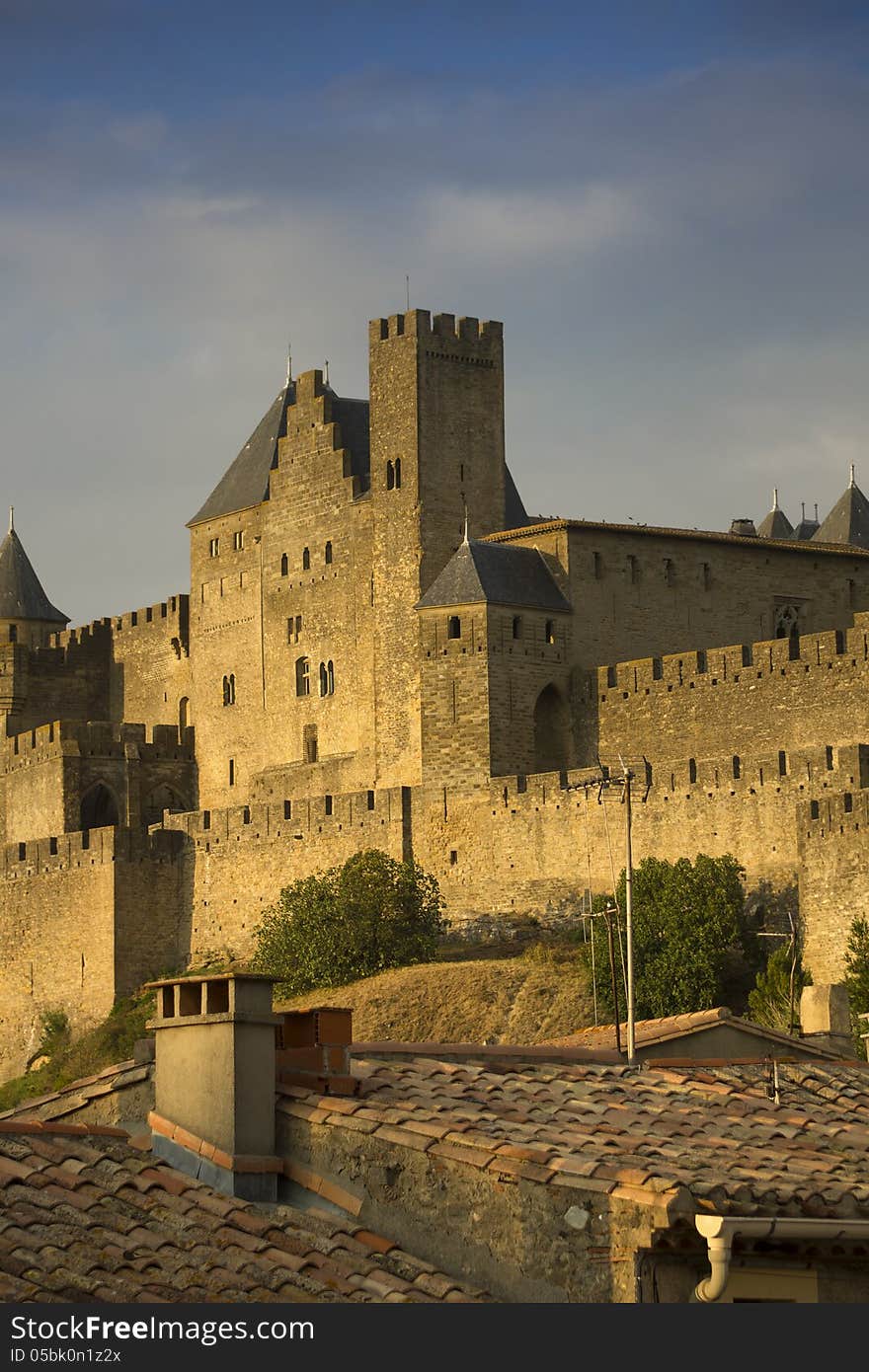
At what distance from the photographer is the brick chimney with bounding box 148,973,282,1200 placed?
15641mm

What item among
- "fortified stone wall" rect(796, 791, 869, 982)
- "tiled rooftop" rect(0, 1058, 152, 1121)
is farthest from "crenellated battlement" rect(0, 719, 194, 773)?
"tiled rooftop" rect(0, 1058, 152, 1121)

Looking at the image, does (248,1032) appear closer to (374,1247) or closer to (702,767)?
(374,1247)

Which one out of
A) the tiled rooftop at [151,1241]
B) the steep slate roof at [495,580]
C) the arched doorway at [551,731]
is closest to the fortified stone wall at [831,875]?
the arched doorway at [551,731]

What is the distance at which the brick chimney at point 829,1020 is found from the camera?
73.7 ft

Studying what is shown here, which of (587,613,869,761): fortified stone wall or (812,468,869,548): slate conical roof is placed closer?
(587,613,869,761): fortified stone wall

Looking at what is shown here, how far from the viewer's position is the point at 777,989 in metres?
42.0

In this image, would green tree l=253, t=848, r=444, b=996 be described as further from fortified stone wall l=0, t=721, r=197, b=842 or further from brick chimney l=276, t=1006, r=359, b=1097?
brick chimney l=276, t=1006, r=359, b=1097

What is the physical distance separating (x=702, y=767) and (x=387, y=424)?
13299 millimetres

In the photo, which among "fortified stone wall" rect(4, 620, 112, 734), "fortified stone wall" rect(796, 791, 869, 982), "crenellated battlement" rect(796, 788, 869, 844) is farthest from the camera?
"fortified stone wall" rect(4, 620, 112, 734)

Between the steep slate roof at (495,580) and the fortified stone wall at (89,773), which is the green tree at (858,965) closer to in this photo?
the steep slate roof at (495,580)

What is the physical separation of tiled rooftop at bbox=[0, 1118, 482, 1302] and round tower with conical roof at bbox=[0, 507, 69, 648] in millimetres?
57797

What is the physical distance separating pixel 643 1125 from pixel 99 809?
47694 mm

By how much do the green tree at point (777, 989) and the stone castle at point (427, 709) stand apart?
59cm

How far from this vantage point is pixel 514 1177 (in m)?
14.8
